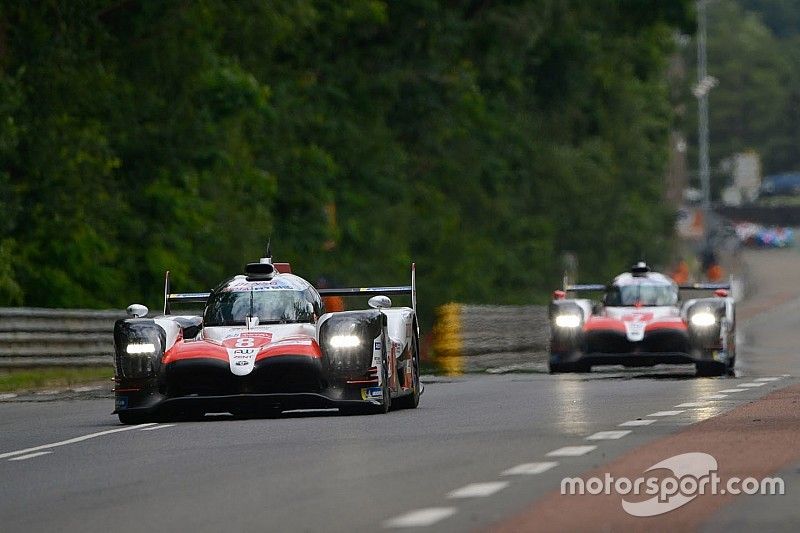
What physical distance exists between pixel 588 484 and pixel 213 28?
112 ft

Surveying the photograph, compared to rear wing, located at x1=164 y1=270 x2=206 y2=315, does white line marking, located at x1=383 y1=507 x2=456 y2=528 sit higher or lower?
lower

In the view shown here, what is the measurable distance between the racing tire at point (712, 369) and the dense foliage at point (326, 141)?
36.0 feet

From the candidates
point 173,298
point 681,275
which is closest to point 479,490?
point 173,298

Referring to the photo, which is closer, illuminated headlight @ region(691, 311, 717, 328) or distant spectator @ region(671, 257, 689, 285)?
illuminated headlight @ region(691, 311, 717, 328)

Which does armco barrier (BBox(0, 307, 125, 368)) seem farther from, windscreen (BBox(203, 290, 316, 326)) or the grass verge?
windscreen (BBox(203, 290, 316, 326))

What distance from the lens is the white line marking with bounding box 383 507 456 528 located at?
34.0ft

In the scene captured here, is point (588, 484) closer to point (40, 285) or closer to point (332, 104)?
point (40, 285)

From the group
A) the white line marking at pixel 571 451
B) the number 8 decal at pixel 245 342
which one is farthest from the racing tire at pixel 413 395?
the white line marking at pixel 571 451

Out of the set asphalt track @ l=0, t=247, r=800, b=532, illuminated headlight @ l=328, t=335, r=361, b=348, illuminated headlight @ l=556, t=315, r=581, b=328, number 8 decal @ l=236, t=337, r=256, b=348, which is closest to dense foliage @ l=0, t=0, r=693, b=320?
illuminated headlight @ l=556, t=315, r=581, b=328

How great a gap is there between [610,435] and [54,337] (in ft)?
53.0

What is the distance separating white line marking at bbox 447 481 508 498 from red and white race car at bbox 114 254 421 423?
664 centimetres

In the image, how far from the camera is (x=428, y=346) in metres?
37.6

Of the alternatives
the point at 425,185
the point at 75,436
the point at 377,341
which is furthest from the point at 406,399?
the point at 425,185

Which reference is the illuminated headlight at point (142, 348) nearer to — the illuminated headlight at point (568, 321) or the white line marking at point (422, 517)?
the white line marking at point (422, 517)
